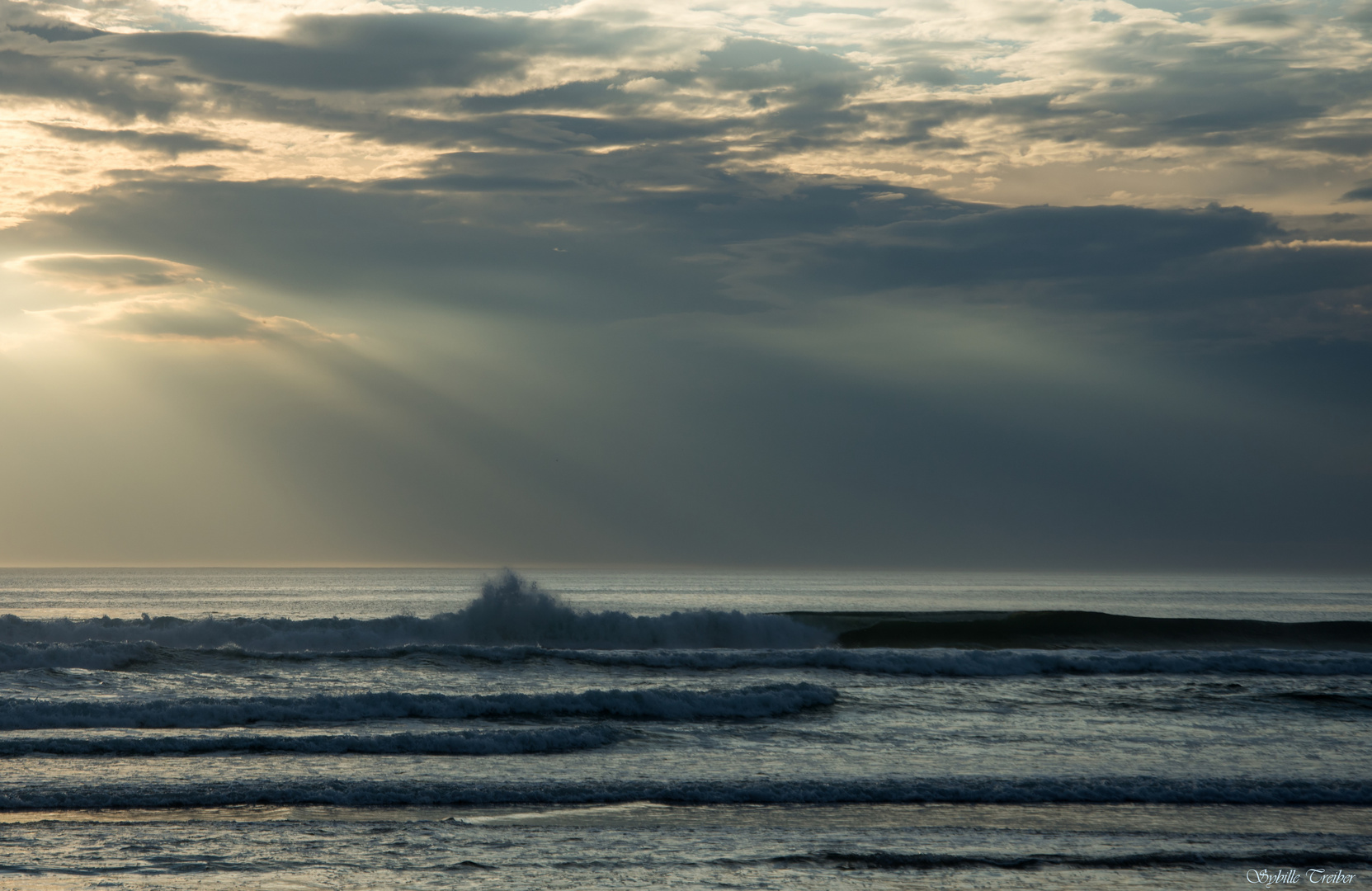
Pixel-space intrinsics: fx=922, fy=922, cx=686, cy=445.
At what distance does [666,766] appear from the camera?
41.9 feet

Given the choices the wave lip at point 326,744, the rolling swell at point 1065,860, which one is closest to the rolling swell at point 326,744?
the wave lip at point 326,744

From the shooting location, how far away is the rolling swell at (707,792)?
1087cm

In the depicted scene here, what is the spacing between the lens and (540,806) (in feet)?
35.8

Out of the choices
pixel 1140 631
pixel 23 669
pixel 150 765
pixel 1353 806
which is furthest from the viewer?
pixel 1140 631

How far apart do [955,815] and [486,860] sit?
17.8 ft

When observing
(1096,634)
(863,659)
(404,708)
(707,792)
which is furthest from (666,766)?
(1096,634)

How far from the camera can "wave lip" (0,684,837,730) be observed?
1489 centimetres

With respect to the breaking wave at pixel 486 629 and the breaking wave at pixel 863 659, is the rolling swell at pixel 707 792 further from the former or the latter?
the breaking wave at pixel 486 629

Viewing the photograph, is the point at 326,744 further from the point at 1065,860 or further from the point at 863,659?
the point at 863,659

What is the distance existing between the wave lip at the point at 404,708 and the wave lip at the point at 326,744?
125 cm

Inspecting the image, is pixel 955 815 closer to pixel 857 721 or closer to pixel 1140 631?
pixel 857 721

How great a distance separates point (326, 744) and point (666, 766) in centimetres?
506

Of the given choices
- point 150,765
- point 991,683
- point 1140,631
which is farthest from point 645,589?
point 150,765

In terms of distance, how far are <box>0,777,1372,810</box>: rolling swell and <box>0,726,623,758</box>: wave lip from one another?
1883 mm
